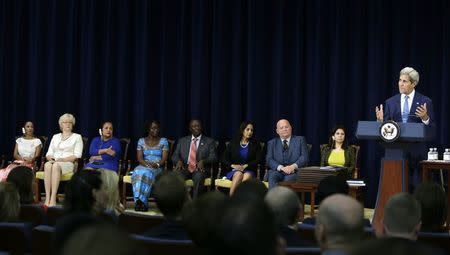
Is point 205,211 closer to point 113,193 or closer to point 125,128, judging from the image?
point 113,193

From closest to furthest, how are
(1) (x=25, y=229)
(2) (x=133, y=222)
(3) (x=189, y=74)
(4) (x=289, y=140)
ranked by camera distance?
(1) (x=25, y=229) → (2) (x=133, y=222) → (4) (x=289, y=140) → (3) (x=189, y=74)

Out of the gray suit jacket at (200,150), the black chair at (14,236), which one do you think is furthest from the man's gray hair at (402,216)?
the gray suit jacket at (200,150)

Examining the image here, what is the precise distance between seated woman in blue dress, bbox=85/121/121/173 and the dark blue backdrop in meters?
0.88

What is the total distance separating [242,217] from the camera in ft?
5.06

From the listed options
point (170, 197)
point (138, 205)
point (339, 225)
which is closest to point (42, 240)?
point (170, 197)

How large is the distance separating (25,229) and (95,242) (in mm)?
1608

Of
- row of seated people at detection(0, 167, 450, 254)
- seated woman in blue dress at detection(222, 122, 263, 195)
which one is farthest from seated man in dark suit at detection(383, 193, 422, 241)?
seated woman in blue dress at detection(222, 122, 263, 195)

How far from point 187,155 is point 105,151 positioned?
938 millimetres

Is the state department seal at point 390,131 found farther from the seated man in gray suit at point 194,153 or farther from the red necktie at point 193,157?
the red necktie at point 193,157

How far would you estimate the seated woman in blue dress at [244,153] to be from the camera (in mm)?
7969

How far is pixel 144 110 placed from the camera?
9.32m

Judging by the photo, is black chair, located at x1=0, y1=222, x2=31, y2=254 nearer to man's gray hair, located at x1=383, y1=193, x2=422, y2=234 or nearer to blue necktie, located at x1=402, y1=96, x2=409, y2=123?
man's gray hair, located at x1=383, y1=193, x2=422, y2=234

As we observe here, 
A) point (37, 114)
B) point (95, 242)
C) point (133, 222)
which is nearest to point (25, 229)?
point (133, 222)

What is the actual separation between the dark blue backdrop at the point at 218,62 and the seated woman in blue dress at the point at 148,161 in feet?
2.80
